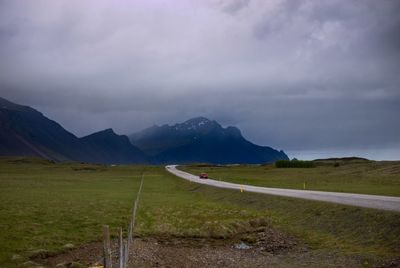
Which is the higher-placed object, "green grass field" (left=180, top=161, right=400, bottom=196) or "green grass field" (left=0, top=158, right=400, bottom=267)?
"green grass field" (left=180, top=161, right=400, bottom=196)

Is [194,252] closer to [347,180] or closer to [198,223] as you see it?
[198,223]

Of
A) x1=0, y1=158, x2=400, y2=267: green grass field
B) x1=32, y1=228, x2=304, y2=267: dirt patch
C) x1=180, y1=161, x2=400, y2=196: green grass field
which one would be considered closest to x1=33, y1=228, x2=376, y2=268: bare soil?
x1=32, y1=228, x2=304, y2=267: dirt patch

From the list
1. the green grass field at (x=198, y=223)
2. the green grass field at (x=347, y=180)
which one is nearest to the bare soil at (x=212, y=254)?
the green grass field at (x=198, y=223)

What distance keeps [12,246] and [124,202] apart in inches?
993

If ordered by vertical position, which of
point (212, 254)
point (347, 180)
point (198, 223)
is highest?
point (347, 180)

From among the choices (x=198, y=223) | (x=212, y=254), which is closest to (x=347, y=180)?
(x=198, y=223)

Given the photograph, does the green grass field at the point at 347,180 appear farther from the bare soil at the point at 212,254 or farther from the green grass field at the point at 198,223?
the bare soil at the point at 212,254

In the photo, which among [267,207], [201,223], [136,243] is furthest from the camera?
[267,207]

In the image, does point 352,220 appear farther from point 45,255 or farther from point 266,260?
point 45,255

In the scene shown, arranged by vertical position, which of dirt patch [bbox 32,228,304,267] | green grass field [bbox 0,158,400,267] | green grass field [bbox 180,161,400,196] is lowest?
dirt patch [bbox 32,228,304,267]

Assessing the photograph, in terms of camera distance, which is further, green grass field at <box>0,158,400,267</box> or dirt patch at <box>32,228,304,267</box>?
green grass field at <box>0,158,400,267</box>

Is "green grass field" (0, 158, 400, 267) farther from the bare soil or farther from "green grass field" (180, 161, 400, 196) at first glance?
"green grass field" (180, 161, 400, 196)

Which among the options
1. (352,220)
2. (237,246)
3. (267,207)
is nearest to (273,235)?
(237,246)

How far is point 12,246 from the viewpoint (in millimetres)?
30562
